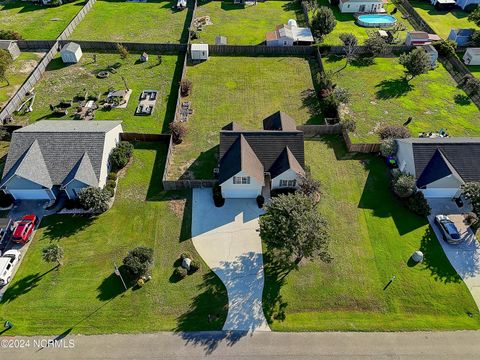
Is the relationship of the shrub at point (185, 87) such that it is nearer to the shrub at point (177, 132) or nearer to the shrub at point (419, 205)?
the shrub at point (177, 132)

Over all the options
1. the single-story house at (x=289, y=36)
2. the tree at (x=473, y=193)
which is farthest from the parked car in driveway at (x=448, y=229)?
the single-story house at (x=289, y=36)

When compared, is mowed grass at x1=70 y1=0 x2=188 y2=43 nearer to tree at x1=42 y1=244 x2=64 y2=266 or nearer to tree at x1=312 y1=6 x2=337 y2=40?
tree at x1=312 y1=6 x2=337 y2=40

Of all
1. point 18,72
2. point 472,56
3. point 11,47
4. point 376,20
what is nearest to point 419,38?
point 472,56

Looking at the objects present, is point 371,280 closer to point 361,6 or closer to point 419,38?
point 419,38

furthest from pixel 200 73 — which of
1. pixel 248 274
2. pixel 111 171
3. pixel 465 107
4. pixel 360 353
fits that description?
pixel 360 353

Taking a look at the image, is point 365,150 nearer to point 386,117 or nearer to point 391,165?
point 391,165
